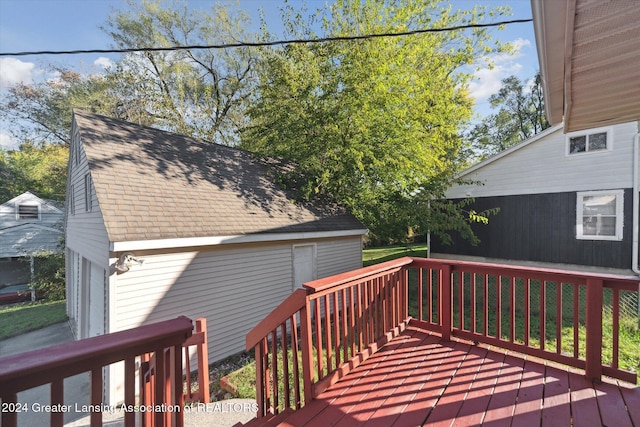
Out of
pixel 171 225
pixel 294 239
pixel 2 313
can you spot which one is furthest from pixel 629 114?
pixel 2 313

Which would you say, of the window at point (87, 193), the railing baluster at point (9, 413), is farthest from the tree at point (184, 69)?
the railing baluster at point (9, 413)

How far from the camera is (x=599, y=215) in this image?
796 centimetres

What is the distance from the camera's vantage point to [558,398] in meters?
2.14

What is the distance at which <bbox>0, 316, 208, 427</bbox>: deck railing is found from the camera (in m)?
0.90

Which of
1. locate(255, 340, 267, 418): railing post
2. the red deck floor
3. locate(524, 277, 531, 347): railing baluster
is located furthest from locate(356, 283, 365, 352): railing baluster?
locate(524, 277, 531, 347): railing baluster

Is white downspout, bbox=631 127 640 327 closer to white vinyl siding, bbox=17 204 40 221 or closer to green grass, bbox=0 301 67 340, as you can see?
green grass, bbox=0 301 67 340

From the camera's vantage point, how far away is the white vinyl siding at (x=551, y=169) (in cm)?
753

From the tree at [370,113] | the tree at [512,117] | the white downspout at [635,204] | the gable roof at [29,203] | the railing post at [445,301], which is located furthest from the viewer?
the tree at [512,117]

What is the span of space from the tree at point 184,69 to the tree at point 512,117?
14962mm

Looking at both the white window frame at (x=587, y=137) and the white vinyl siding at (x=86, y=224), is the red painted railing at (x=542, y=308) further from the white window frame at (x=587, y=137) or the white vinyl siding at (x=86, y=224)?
the white window frame at (x=587, y=137)

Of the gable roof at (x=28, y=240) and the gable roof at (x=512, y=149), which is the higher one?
the gable roof at (x=512, y=149)

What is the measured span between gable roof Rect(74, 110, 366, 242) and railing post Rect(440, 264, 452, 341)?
13.2 ft

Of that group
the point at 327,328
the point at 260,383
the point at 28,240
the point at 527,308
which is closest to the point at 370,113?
the point at 527,308

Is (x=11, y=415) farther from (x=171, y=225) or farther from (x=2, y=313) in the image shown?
(x=2, y=313)
